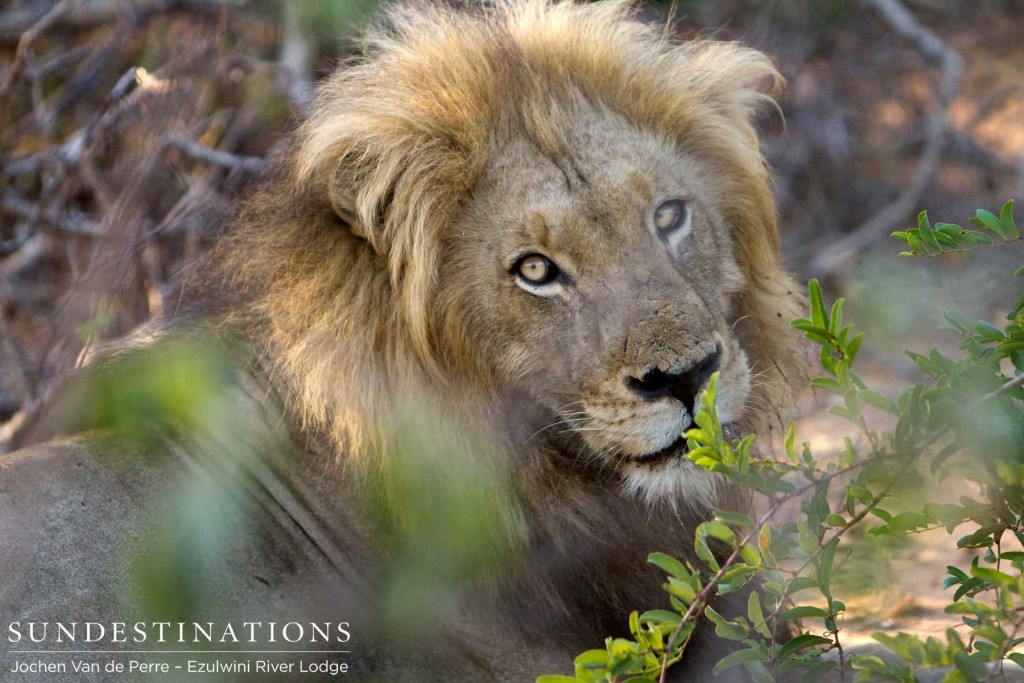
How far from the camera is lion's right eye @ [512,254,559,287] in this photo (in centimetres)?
346

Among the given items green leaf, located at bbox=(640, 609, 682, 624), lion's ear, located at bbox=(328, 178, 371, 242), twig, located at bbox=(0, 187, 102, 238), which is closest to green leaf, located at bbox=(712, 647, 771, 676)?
green leaf, located at bbox=(640, 609, 682, 624)

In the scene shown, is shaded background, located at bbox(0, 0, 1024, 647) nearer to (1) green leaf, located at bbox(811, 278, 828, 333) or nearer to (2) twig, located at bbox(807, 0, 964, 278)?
(2) twig, located at bbox(807, 0, 964, 278)

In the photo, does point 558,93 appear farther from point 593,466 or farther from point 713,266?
point 593,466

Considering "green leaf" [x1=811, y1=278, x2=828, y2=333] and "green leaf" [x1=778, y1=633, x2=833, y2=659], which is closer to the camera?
"green leaf" [x1=811, y1=278, x2=828, y2=333]

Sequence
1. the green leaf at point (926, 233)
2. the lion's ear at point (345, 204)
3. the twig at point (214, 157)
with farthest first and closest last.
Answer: the twig at point (214, 157) < the lion's ear at point (345, 204) < the green leaf at point (926, 233)

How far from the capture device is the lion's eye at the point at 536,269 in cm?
346

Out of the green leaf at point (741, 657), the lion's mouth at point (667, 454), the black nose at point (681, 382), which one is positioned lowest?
the lion's mouth at point (667, 454)

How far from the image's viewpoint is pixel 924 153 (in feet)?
26.0

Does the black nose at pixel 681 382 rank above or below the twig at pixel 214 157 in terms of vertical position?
above

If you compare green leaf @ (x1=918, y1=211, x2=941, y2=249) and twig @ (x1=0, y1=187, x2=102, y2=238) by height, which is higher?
green leaf @ (x1=918, y1=211, x2=941, y2=249)

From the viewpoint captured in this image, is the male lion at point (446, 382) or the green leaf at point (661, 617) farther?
the male lion at point (446, 382)

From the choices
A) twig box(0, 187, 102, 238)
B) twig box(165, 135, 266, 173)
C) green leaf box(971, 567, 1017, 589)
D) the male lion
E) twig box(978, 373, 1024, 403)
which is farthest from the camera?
twig box(0, 187, 102, 238)

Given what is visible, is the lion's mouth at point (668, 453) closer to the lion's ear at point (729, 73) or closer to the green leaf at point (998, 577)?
the green leaf at point (998, 577)

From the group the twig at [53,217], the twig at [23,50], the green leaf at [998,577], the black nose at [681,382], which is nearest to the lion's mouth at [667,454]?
the black nose at [681,382]
